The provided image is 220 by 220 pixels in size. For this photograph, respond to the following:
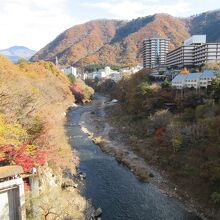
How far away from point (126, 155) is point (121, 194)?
7650 millimetres

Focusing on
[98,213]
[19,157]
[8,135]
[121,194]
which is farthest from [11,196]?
[121,194]

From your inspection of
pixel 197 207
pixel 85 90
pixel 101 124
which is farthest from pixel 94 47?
pixel 197 207

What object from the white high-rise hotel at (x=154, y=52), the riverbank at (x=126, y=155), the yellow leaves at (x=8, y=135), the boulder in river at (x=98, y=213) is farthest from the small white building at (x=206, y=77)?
the white high-rise hotel at (x=154, y=52)

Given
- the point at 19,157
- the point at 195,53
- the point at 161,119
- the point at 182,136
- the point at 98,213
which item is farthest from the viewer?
the point at 195,53

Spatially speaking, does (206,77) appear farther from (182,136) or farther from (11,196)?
(11,196)

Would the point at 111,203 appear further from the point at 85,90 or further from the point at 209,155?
the point at 85,90

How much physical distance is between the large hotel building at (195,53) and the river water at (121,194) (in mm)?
28246

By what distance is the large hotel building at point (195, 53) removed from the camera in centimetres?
4658

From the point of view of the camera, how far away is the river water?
17203mm

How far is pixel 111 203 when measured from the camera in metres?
18.6

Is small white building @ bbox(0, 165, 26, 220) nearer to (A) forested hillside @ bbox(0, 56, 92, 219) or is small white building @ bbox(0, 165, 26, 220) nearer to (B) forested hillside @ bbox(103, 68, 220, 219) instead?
(A) forested hillside @ bbox(0, 56, 92, 219)

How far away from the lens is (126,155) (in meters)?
27.3

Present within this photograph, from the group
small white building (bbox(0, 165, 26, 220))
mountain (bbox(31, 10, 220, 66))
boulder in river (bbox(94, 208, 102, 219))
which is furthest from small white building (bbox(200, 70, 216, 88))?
mountain (bbox(31, 10, 220, 66))

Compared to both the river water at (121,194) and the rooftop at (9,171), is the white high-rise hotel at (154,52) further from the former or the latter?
the rooftop at (9,171)
